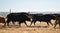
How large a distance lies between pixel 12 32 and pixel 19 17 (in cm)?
671

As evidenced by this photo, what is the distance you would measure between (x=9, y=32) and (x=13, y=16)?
22.2 feet

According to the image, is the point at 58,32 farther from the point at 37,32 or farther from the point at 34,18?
the point at 34,18

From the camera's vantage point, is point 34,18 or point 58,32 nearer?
point 58,32

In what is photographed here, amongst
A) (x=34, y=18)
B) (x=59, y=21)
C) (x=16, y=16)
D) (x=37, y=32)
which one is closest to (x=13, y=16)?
(x=16, y=16)

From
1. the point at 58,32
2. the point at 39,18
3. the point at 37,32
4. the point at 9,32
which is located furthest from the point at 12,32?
the point at 39,18

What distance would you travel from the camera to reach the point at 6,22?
22.8 metres

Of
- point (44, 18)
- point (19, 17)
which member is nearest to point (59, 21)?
point (44, 18)

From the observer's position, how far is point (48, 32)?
631 inches

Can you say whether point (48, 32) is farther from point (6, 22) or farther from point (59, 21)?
point (6, 22)

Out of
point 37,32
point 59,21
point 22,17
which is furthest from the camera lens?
point 22,17

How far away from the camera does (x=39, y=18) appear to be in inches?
917

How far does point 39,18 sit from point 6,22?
152 inches

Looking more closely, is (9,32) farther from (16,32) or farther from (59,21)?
(59,21)

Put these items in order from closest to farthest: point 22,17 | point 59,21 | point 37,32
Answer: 1. point 37,32
2. point 59,21
3. point 22,17
